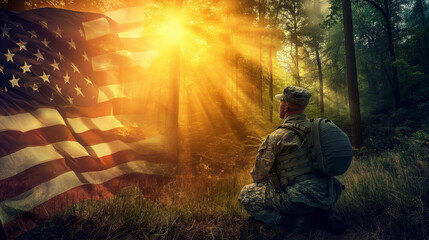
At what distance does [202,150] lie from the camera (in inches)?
369

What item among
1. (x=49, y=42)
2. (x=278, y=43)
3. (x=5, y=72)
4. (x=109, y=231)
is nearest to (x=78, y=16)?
(x=49, y=42)

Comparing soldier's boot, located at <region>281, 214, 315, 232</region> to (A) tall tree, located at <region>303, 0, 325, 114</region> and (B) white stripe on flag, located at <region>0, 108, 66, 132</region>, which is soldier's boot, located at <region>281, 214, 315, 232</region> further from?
(A) tall tree, located at <region>303, 0, 325, 114</region>

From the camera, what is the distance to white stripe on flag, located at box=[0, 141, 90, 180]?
8.43 ft

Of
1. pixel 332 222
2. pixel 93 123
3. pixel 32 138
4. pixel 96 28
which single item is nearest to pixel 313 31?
pixel 96 28

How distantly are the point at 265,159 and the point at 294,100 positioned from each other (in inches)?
34.3

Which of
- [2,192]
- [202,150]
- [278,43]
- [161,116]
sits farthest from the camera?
[278,43]

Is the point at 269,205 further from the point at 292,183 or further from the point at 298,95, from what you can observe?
the point at 298,95

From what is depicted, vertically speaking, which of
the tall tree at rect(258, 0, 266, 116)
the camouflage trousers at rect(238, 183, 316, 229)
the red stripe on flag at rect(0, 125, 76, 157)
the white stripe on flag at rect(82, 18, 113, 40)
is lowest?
the camouflage trousers at rect(238, 183, 316, 229)

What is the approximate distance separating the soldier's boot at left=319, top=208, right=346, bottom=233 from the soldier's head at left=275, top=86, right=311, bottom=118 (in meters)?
1.34

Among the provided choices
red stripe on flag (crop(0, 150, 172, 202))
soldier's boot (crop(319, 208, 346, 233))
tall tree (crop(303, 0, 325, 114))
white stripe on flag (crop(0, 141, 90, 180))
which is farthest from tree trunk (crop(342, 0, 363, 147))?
tall tree (crop(303, 0, 325, 114))

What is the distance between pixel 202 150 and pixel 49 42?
6701mm

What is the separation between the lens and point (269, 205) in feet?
9.37

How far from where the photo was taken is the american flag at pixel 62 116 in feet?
8.71

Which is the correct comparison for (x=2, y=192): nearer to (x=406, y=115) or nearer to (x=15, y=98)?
(x=15, y=98)
